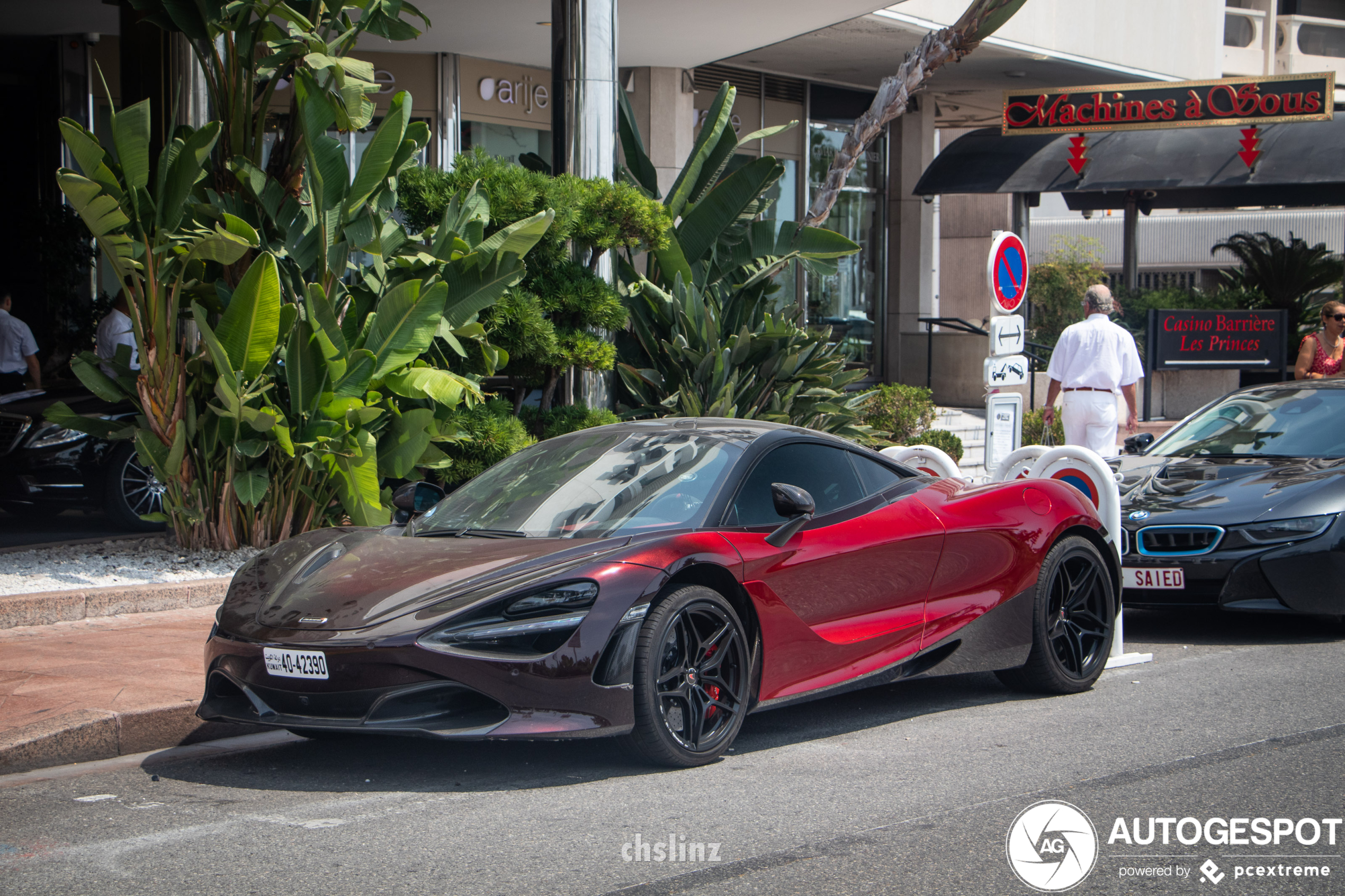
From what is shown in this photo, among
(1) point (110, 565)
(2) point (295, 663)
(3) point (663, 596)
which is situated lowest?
(1) point (110, 565)

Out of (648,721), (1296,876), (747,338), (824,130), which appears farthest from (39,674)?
(824,130)

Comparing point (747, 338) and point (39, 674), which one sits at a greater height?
point (747, 338)

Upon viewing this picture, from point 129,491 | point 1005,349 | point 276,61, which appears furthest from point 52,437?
point 1005,349

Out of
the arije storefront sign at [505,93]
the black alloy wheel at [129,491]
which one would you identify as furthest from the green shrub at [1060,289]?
the black alloy wheel at [129,491]

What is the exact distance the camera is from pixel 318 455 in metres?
8.69

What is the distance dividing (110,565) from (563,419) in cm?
353

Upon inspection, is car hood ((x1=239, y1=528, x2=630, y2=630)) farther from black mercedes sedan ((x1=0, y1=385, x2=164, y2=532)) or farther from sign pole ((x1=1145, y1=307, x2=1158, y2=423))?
sign pole ((x1=1145, y1=307, x2=1158, y2=423))

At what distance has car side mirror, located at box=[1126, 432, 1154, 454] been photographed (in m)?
9.68

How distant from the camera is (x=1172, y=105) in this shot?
19.5 meters

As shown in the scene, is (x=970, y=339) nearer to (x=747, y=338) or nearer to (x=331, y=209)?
(x=747, y=338)

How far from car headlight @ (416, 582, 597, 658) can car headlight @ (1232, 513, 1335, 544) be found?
472 cm

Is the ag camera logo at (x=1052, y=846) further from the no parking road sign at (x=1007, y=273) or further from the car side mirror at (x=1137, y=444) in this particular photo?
the no parking road sign at (x=1007, y=273)

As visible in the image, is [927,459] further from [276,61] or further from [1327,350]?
[1327,350]

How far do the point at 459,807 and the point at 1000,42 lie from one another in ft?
57.3
